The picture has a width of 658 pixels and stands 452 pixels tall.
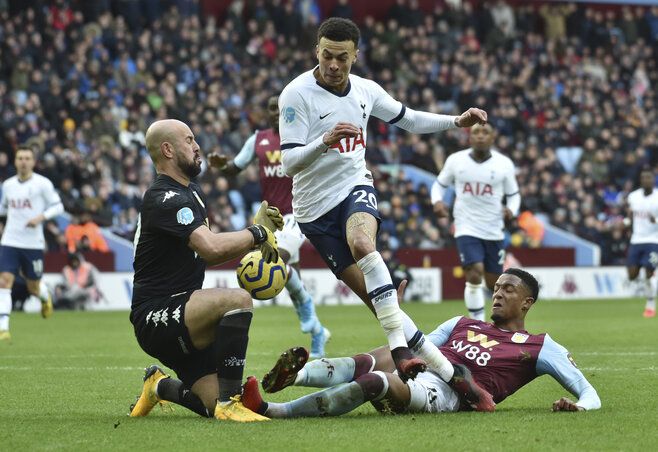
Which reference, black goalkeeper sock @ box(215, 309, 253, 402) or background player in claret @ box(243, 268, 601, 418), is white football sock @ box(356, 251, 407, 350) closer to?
background player in claret @ box(243, 268, 601, 418)

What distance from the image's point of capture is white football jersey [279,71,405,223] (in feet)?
23.5

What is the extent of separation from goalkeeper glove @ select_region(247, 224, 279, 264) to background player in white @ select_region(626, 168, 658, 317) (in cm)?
1324

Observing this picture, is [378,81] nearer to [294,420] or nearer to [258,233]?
[258,233]

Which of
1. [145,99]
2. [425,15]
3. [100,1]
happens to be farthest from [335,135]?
[425,15]

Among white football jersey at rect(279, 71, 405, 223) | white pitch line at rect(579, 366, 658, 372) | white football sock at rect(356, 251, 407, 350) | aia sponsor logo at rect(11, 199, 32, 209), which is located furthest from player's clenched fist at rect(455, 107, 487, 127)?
aia sponsor logo at rect(11, 199, 32, 209)

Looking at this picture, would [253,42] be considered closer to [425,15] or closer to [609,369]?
[425,15]

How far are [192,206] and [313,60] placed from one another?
74.9 feet

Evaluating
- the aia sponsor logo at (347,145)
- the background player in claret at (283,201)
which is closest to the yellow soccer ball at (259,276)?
the aia sponsor logo at (347,145)

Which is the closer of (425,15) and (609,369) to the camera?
(609,369)

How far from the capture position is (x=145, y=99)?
23.6 metres

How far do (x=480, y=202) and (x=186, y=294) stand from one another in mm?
7433

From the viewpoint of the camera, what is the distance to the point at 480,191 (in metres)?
13.1

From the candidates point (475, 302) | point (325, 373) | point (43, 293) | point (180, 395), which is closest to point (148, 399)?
point (180, 395)

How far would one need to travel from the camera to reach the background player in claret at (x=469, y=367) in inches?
235
